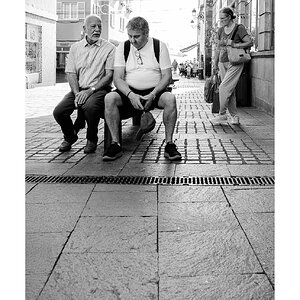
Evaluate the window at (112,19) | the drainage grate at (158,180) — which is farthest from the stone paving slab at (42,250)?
the window at (112,19)

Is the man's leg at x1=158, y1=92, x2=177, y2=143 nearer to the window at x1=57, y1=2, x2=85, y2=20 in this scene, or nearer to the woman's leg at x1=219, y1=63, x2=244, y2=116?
the woman's leg at x1=219, y1=63, x2=244, y2=116

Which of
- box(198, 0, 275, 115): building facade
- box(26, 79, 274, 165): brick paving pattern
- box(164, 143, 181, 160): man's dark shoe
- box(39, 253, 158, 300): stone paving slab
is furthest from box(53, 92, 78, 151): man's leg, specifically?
box(198, 0, 275, 115): building facade

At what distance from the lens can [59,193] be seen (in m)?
3.91

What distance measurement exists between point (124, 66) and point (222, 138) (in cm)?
179

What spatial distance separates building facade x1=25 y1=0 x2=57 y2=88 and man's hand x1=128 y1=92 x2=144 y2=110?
19.3m

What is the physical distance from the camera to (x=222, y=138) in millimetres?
6711

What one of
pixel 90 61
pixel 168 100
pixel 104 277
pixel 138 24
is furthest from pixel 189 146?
pixel 104 277

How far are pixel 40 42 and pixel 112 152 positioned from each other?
22.1 metres

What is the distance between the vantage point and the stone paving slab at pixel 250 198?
3434 millimetres

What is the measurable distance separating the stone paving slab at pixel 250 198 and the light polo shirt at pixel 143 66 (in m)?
1.82

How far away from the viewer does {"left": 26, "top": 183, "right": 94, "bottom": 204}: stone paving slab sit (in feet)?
12.2

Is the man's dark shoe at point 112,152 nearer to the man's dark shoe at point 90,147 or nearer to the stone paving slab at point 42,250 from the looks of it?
the man's dark shoe at point 90,147
